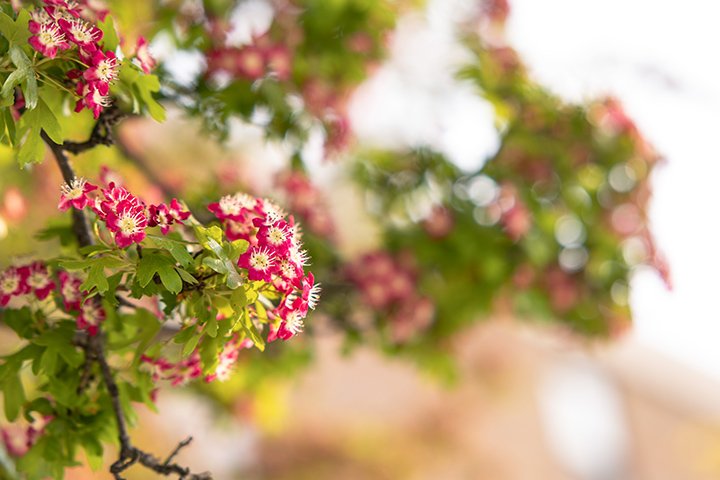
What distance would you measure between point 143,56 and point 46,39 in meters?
0.22

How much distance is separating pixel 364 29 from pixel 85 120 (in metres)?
0.65

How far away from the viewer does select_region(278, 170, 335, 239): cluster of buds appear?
2.05 meters

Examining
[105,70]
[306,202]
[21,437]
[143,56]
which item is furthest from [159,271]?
[306,202]

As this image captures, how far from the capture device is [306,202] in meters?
2.08

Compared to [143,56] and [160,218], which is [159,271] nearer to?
[160,218]

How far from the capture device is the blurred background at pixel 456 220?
86.7 inches

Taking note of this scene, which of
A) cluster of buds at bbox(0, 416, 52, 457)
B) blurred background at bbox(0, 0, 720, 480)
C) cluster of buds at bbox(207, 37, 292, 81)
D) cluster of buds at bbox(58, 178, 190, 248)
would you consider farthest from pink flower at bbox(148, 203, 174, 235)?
cluster of buds at bbox(207, 37, 292, 81)

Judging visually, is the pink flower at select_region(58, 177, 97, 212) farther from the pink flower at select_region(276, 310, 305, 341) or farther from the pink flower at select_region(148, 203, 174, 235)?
the pink flower at select_region(276, 310, 305, 341)

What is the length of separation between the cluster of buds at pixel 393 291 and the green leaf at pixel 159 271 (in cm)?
116

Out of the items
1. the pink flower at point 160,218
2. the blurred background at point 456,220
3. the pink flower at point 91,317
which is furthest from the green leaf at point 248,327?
the blurred background at point 456,220

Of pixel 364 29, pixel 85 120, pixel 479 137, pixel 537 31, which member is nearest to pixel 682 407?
pixel 537 31

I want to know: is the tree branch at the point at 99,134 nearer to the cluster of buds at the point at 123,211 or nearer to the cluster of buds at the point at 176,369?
the cluster of buds at the point at 123,211

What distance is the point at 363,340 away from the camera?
2207mm

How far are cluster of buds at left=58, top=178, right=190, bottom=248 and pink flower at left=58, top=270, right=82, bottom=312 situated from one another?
0.60ft
